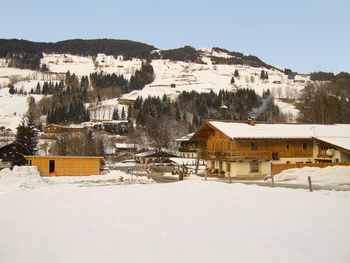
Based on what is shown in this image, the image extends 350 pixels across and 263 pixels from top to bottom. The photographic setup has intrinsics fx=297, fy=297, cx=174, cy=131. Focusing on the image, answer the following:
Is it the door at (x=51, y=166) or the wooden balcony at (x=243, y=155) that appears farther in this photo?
the door at (x=51, y=166)

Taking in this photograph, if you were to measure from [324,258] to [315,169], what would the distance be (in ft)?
66.5

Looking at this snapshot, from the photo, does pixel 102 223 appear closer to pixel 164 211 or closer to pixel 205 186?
pixel 164 211

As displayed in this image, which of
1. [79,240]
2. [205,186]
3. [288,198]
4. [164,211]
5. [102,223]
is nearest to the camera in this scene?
[79,240]

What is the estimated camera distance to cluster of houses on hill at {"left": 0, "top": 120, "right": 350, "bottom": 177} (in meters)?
36.6

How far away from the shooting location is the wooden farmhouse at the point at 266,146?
36.4 m

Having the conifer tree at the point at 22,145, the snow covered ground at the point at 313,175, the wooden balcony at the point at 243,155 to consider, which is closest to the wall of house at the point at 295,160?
the wooden balcony at the point at 243,155

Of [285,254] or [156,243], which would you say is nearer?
[285,254]

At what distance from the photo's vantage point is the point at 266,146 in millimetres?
38438

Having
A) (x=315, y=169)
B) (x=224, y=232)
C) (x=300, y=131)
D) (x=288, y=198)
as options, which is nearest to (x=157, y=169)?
(x=300, y=131)

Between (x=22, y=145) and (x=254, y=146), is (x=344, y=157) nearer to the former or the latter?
(x=254, y=146)

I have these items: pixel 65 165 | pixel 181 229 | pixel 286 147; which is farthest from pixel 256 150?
pixel 181 229

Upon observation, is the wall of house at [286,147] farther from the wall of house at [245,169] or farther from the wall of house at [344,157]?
the wall of house at [344,157]

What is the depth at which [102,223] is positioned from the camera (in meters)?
10.5

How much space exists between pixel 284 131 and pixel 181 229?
34461 millimetres
